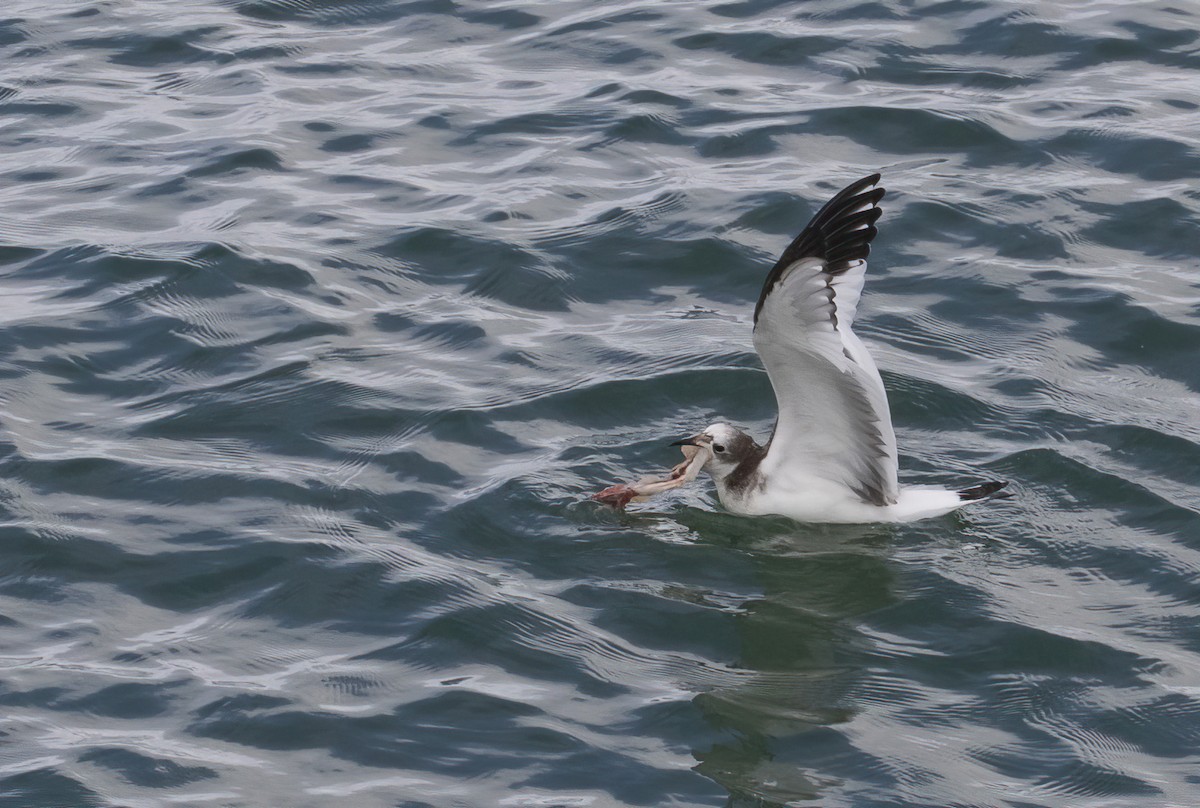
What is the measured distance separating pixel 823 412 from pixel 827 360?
1.94 ft

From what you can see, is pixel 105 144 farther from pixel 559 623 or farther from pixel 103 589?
pixel 559 623

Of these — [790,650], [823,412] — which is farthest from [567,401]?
[790,650]

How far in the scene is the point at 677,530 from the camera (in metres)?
8.30

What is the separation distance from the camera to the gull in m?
7.02

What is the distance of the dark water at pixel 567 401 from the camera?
6473mm

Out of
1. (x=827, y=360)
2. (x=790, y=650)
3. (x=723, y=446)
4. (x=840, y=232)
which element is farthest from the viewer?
(x=723, y=446)

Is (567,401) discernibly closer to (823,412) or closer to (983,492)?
(823,412)

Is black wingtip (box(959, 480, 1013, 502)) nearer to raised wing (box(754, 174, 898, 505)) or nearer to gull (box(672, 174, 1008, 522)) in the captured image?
gull (box(672, 174, 1008, 522))

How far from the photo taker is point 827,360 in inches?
292

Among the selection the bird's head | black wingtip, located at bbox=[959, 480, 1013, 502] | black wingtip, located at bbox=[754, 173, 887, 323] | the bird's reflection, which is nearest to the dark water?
the bird's reflection

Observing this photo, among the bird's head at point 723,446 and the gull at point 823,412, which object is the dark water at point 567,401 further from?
the bird's head at point 723,446

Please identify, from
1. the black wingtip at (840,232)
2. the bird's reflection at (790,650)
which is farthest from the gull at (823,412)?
the bird's reflection at (790,650)

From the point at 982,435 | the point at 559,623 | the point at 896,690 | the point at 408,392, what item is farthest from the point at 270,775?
the point at 982,435

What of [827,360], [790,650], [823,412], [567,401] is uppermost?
[827,360]
